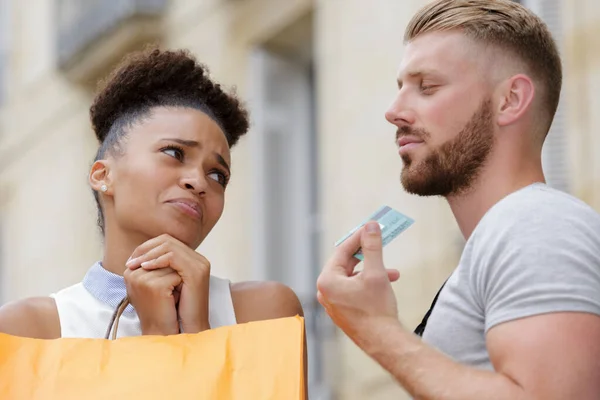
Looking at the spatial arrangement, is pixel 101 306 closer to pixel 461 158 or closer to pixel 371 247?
pixel 371 247

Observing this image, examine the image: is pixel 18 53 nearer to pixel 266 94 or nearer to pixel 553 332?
pixel 266 94

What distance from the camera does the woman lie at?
3.23 m

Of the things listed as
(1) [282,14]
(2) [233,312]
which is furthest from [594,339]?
(1) [282,14]

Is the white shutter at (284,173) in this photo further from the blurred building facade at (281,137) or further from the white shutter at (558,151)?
the white shutter at (558,151)

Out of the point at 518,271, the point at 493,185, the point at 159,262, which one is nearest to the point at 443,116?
the point at 493,185

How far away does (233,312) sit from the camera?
3.42 metres

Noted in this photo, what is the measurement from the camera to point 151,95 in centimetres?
366

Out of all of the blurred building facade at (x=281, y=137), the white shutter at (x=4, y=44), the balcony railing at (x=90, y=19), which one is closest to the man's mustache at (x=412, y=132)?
the blurred building facade at (x=281, y=137)

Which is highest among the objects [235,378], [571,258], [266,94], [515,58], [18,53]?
[18,53]

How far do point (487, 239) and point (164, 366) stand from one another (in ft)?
2.56

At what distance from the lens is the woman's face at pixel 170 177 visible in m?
3.39

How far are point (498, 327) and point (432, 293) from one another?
6189mm

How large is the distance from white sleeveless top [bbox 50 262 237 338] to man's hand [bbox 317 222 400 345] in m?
0.56

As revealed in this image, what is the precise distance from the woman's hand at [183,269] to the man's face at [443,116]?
566 mm
